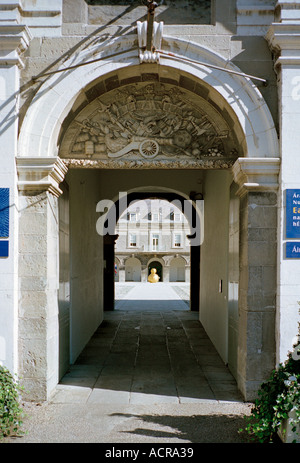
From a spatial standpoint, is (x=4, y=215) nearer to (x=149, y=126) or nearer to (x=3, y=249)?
(x=3, y=249)

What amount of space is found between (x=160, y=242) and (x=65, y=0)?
1417 inches

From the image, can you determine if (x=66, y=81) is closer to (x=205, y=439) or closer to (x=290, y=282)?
(x=290, y=282)

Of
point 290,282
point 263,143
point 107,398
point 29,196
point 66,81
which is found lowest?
point 107,398

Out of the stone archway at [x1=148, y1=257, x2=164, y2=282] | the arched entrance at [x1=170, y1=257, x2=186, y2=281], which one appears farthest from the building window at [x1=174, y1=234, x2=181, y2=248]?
the stone archway at [x1=148, y1=257, x2=164, y2=282]

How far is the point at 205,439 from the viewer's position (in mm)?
4219

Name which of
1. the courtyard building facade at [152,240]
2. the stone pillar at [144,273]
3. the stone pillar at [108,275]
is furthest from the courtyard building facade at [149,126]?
the stone pillar at [144,273]

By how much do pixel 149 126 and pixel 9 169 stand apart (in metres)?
1.83

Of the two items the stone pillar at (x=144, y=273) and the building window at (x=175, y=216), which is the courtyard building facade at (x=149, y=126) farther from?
the stone pillar at (x=144, y=273)

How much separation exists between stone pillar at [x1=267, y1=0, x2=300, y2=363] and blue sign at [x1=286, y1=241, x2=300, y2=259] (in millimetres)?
15

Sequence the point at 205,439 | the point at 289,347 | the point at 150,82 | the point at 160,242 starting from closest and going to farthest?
1. the point at 205,439
2. the point at 289,347
3. the point at 150,82
4. the point at 160,242

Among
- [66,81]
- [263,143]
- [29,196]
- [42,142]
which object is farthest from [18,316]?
[263,143]

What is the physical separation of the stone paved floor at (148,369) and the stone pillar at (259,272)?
535 mm

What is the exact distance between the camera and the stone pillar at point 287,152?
5090mm

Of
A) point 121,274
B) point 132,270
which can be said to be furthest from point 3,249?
point 132,270
